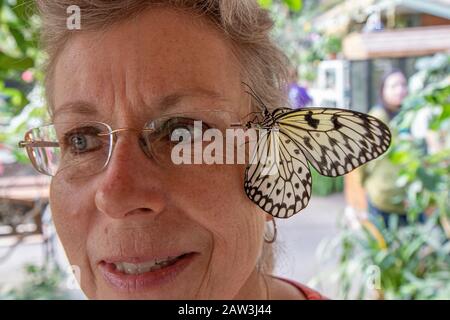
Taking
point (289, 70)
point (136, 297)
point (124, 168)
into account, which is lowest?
point (136, 297)

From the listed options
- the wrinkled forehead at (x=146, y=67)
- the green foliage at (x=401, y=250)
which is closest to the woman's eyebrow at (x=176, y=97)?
the wrinkled forehead at (x=146, y=67)

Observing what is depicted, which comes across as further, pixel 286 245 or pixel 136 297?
pixel 286 245

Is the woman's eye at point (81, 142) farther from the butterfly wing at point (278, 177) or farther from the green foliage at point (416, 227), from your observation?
the green foliage at point (416, 227)

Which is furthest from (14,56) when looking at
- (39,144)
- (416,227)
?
(416,227)

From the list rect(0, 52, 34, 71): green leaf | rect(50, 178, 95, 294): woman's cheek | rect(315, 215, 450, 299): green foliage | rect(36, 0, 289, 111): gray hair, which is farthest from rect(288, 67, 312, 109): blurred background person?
rect(315, 215, 450, 299): green foliage

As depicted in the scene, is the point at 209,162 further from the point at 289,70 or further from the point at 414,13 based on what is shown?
the point at 414,13

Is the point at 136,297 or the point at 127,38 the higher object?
the point at 127,38

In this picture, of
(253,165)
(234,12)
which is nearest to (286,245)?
(253,165)
